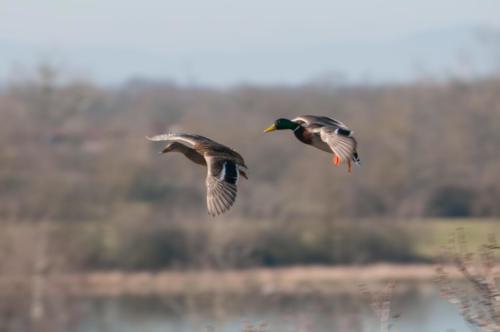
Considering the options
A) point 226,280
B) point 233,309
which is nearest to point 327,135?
point 233,309

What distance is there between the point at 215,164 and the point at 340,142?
26.7 inches

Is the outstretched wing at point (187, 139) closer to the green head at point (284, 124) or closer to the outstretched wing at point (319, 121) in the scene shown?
the green head at point (284, 124)

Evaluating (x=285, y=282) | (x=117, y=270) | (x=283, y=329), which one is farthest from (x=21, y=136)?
(x=283, y=329)

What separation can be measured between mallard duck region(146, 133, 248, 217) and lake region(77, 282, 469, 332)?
11909 millimetres

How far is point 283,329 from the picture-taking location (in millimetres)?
9977

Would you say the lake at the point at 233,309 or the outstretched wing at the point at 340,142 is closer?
the outstretched wing at the point at 340,142

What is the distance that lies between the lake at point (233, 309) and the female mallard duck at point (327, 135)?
12.1m

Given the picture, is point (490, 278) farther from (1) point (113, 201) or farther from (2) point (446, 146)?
(2) point (446, 146)

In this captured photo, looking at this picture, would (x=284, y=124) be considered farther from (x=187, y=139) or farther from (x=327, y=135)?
(x=187, y=139)

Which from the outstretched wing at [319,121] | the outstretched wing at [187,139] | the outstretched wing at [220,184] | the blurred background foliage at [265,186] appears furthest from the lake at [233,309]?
the outstretched wing at [220,184]

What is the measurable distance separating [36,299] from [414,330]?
12.4 metres

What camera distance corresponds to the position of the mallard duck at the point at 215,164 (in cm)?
611

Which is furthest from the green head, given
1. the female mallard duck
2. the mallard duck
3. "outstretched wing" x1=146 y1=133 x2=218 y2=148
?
"outstretched wing" x1=146 y1=133 x2=218 y2=148

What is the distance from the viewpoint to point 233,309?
2391 cm
